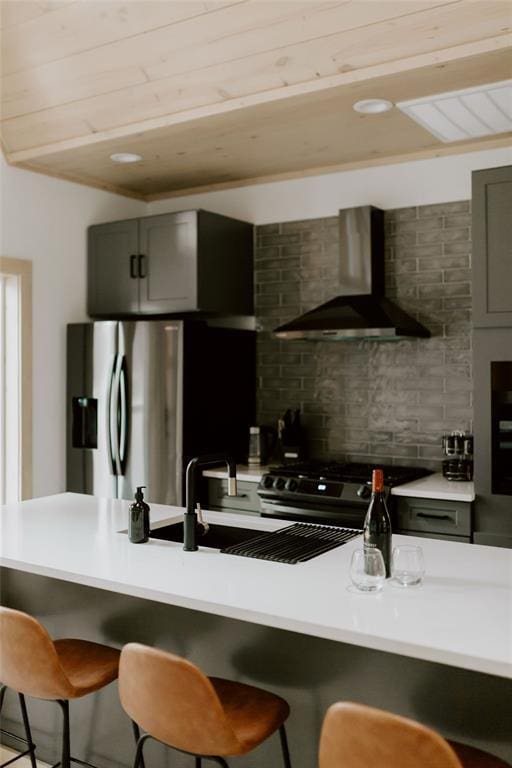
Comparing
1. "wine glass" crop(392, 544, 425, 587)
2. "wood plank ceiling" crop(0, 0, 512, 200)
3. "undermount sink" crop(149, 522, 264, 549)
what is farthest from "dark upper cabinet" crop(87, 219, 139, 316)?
"wine glass" crop(392, 544, 425, 587)

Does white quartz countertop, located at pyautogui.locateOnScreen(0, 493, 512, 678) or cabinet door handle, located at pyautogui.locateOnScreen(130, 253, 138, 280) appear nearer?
white quartz countertop, located at pyautogui.locateOnScreen(0, 493, 512, 678)

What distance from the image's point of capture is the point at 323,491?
402 cm

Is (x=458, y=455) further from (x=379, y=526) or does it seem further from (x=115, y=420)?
(x=379, y=526)

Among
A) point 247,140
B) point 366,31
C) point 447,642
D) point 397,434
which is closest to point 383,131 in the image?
point 247,140

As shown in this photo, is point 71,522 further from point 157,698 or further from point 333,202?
point 333,202

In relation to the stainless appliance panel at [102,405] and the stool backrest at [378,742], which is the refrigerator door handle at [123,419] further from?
the stool backrest at [378,742]

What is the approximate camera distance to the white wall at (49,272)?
459 cm

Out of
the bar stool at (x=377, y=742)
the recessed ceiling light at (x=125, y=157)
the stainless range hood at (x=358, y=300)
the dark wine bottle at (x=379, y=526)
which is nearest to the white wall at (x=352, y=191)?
the stainless range hood at (x=358, y=300)

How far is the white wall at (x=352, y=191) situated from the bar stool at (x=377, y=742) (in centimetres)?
341

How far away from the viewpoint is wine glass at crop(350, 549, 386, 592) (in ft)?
6.58

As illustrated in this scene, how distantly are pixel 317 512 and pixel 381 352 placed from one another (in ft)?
3.71

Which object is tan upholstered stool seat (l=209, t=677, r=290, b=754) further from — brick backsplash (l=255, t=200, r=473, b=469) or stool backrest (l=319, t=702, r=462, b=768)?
brick backsplash (l=255, t=200, r=473, b=469)

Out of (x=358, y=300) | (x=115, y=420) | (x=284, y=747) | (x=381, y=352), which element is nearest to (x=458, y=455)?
(x=381, y=352)

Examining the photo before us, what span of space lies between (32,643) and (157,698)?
47cm
